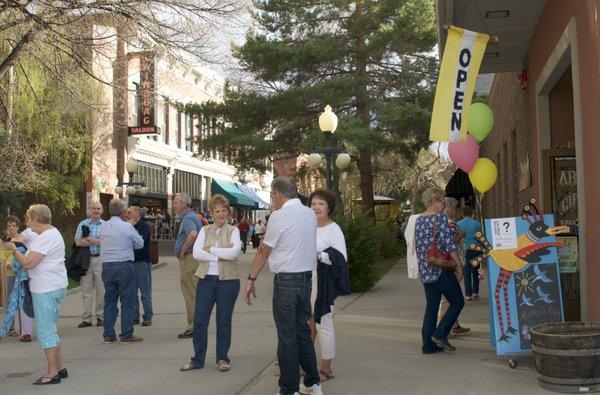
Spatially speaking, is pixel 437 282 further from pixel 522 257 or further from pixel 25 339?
pixel 25 339

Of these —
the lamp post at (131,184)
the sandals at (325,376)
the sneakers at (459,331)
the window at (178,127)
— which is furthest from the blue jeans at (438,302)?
the window at (178,127)

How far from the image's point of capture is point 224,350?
6801mm

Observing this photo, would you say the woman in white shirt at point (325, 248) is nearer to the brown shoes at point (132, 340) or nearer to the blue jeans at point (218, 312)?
the blue jeans at point (218, 312)

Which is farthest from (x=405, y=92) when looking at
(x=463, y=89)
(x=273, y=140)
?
(x=463, y=89)

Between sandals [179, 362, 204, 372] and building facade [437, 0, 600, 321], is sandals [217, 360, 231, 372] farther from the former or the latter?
building facade [437, 0, 600, 321]

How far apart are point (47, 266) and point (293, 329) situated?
2.49 metres

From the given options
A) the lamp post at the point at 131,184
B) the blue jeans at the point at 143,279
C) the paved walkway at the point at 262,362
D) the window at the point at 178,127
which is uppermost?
the window at the point at 178,127

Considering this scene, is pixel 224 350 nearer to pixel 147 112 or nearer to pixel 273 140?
pixel 273 140

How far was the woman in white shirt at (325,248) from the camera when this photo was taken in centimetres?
607

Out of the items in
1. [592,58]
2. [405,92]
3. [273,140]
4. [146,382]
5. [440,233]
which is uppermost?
[405,92]

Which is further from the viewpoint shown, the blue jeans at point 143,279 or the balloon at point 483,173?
the blue jeans at point 143,279

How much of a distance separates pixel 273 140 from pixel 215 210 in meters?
18.6

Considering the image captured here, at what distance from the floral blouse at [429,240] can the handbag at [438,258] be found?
0.13ft

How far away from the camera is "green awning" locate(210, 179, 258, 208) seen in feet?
136
